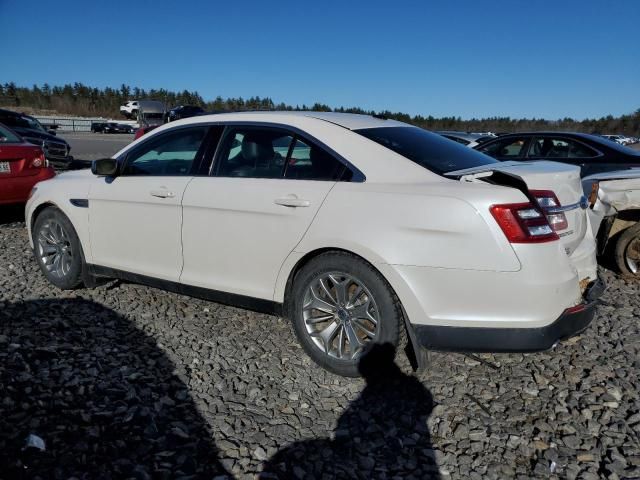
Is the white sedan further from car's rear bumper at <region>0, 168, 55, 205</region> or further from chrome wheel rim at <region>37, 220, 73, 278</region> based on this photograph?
car's rear bumper at <region>0, 168, 55, 205</region>

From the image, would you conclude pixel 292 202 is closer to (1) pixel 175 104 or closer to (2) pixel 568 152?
(2) pixel 568 152

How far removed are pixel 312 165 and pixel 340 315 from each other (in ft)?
3.20

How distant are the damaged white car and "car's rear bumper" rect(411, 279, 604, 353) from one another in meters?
2.89

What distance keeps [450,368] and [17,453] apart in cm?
250

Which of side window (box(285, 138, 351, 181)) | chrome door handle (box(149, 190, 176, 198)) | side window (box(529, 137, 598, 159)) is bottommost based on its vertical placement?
chrome door handle (box(149, 190, 176, 198))

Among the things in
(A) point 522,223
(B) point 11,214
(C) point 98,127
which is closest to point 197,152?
(A) point 522,223

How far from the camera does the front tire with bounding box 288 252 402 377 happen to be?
3.06 m

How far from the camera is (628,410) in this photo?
2.99 m

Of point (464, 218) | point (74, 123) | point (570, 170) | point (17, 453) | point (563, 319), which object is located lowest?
point (17, 453)

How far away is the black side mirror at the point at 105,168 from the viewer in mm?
4250

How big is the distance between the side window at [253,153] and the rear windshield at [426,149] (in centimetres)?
56

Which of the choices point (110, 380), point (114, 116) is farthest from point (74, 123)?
point (110, 380)

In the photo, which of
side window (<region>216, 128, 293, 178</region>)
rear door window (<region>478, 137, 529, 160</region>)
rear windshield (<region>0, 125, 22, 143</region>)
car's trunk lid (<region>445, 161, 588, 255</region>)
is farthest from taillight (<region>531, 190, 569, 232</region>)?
rear windshield (<region>0, 125, 22, 143</region>)

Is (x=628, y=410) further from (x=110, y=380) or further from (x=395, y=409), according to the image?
(x=110, y=380)
